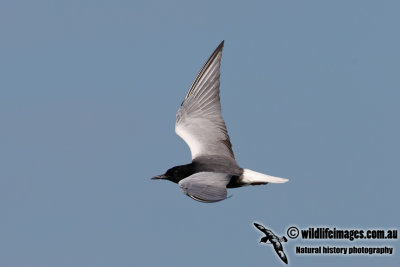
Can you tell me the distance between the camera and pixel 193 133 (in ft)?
82.8

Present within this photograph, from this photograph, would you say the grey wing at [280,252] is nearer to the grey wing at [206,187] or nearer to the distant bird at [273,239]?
the distant bird at [273,239]

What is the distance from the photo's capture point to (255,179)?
2353cm

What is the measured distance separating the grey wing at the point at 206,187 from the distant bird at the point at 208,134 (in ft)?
4.08

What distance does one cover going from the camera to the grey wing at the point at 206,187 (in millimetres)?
18688

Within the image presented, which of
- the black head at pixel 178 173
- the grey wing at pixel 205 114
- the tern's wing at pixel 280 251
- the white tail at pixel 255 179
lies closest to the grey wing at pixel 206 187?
the white tail at pixel 255 179

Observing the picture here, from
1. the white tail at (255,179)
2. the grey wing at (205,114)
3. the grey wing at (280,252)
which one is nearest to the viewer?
the grey wing at (280,252)

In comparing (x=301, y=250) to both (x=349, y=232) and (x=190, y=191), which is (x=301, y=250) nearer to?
(x=349, y=232)

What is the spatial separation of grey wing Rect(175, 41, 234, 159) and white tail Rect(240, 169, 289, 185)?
4.58ft

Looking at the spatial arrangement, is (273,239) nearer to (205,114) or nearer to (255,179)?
(255,179)

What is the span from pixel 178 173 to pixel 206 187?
418 centimetres

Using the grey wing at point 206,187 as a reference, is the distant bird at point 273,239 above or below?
below

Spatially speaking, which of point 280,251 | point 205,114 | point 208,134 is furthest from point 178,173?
point 280,251

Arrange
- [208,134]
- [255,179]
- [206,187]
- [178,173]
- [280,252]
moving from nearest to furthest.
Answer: [206,187]
[280,252]
[255,179]
[178,173]
[208,134]

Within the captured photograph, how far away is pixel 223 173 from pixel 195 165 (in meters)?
1.24
